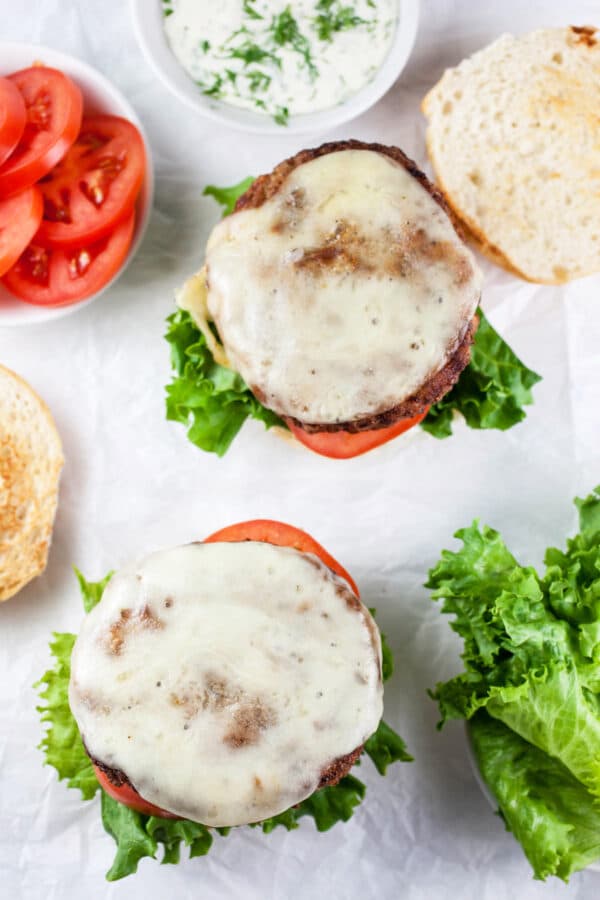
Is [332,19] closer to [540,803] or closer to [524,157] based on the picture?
[524,157]

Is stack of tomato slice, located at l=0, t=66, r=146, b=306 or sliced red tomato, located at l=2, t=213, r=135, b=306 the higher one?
stack of tomato slice, located at l=0, t=66, r=146, b=306

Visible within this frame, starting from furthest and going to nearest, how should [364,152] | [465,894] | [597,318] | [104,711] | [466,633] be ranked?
1. [597,318]
2. [465,894]
3. [466,633]
4. [364,152]
5. [104,711]

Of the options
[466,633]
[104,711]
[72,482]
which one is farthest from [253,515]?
[104,711]

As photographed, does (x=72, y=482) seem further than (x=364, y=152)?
Yes

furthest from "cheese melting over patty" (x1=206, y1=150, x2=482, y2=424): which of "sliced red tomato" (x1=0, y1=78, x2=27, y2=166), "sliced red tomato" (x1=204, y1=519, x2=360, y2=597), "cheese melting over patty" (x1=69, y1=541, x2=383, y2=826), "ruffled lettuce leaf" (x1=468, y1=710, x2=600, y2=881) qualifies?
"ruffled lettuce leaf" (x1=468, y1=710, x2=600, y2=881)

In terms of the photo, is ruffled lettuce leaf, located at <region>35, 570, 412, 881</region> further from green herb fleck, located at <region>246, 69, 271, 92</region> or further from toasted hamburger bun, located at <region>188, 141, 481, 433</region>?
green herb fleck, located at <region>246, 69, 271, 92</region>

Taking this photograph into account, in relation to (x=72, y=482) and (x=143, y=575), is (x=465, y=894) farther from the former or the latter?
(x=72, y=482)

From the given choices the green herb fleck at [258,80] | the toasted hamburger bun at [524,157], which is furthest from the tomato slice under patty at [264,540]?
the green herb fleck at [258,80]
